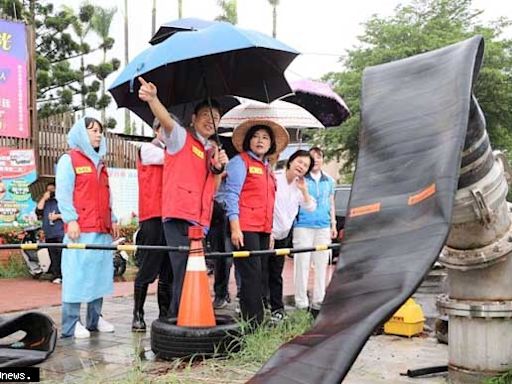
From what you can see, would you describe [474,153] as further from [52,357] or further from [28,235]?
[28,235]

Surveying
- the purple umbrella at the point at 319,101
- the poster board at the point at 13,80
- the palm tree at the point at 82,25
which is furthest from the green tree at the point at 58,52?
the purple umbrella at the point at 319,101

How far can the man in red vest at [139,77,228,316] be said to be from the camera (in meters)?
4.64

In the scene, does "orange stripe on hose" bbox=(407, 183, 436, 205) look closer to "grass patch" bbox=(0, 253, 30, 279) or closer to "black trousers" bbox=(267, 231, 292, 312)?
"black trousers" bbox=(267, 231, 292, 312)

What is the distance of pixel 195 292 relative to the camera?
451 cm

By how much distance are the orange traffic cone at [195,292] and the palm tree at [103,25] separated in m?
18.4

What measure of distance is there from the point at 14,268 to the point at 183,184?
296 inches

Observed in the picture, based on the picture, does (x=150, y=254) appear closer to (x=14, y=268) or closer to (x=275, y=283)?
(x=275, y=283)

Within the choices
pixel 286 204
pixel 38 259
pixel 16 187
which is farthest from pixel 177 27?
pixel 16 187

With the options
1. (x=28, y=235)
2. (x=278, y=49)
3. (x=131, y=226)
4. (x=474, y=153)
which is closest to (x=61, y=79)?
(x=131, y=226)

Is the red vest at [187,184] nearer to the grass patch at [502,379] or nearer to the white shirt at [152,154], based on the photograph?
the white shirt at [152,154]

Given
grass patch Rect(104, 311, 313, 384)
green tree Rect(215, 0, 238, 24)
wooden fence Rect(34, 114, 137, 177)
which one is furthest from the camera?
green tree Rect(215, 0, 238, 24)

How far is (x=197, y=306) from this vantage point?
448 cm

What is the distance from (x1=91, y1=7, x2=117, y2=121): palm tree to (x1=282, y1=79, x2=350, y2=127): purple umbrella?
14489mm

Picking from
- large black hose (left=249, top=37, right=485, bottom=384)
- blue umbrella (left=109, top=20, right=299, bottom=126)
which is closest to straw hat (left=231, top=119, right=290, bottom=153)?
blue umbrella (left=109, top=20, right=299, bottom=126)
